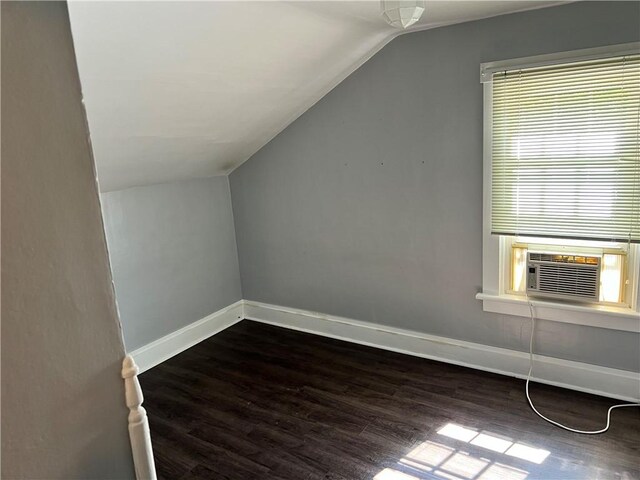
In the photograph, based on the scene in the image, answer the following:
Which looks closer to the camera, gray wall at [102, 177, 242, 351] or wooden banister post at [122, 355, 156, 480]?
wooden banister post at [122, 355, 156, 480]

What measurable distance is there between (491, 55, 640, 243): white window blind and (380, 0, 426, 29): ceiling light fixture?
→ 1.12 metres

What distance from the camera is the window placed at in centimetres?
231

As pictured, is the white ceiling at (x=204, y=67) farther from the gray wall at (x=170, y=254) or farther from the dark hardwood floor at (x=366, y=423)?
the dark hardwood floor at (x=366, y=423)

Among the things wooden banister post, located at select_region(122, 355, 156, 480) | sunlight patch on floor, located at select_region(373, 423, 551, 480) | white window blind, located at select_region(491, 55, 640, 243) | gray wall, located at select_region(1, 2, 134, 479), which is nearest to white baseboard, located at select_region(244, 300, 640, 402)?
sunlight patch on floor, located at select_region(373, 423, 551, 480)

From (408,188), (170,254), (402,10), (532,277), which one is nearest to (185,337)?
(170,254)

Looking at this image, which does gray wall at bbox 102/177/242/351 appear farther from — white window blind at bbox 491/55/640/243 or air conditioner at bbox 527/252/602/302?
air conditioner at bbox 527/252/602/302

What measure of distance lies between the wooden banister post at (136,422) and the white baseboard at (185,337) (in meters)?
2.22

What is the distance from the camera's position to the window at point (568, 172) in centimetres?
231

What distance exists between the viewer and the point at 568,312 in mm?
2631

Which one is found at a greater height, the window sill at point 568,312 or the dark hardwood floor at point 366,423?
the window sill at point 568,312

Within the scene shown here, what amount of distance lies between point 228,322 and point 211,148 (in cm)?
153

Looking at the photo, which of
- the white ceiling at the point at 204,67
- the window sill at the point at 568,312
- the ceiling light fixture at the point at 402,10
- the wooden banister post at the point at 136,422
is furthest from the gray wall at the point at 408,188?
the wooden banister post at the point at 136,422

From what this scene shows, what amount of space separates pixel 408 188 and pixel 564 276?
1.05 m

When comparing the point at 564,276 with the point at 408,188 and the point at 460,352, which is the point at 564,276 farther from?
the point at 408,188
